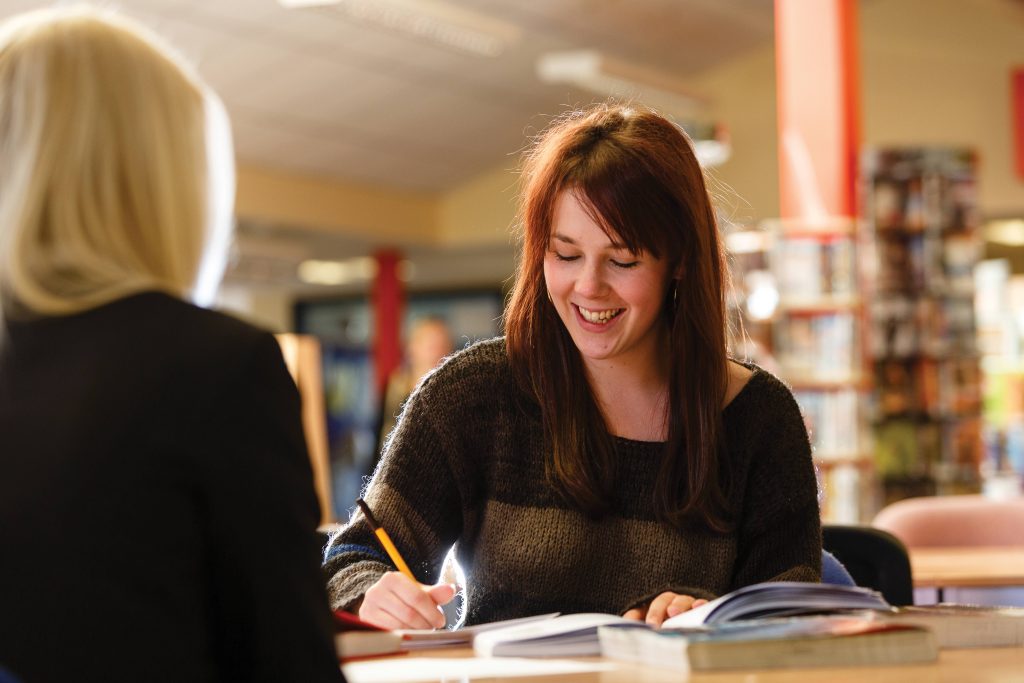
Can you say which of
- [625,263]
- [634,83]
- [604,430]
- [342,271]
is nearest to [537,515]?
[604,430]

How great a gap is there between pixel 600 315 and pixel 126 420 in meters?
1.00

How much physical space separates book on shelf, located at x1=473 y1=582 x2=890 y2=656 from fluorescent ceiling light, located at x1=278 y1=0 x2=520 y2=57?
5608 millimetres

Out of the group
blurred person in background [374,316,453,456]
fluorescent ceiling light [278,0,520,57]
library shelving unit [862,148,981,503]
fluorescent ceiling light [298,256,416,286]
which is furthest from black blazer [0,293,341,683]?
fluorescent ceiling light [298,256,416,286]

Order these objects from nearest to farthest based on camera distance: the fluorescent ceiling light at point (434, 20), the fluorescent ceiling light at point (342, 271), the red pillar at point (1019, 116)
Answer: the fluorescent ceiling light at point (434, 20) < the red pillar at point (1019, 116) < the fluorescent ceiling light at point (342, 271)

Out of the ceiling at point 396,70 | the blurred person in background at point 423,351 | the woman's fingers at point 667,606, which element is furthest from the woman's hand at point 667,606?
the ceiling at point 396,70

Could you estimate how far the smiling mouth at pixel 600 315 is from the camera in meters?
1.80

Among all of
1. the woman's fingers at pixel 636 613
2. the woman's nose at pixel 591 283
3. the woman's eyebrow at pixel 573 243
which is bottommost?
the woman's fingers at pixel 636 613

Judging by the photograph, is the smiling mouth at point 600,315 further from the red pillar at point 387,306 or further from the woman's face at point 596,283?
the red pillar at point 387,306

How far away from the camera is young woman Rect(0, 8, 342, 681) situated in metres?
0.88

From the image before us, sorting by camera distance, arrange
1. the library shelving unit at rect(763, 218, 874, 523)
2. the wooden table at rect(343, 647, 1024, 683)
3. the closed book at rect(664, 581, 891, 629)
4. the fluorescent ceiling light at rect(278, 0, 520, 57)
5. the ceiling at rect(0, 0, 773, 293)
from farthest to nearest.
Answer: the ceiling at rect(0, 0, 773, 293)
the fluorescent ceiling light at rect(278, 0, 520, 57)
the library shelving unit at rect(763, 218, 874, 523)
the closed book at rect(664, 581, 891, 629)
the wooden table at rect(343, 647, 1024, 683)

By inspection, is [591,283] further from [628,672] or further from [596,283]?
[628,672]

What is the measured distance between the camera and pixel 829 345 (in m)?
6.04

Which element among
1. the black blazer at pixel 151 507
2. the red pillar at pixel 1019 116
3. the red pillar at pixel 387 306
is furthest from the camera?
the red pillar at pixel 387 306

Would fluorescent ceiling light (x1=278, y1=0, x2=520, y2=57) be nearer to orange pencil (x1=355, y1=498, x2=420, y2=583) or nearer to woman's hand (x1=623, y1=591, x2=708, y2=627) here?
orange pencil (x1=355, y1=498, x2=420, y2=583)
